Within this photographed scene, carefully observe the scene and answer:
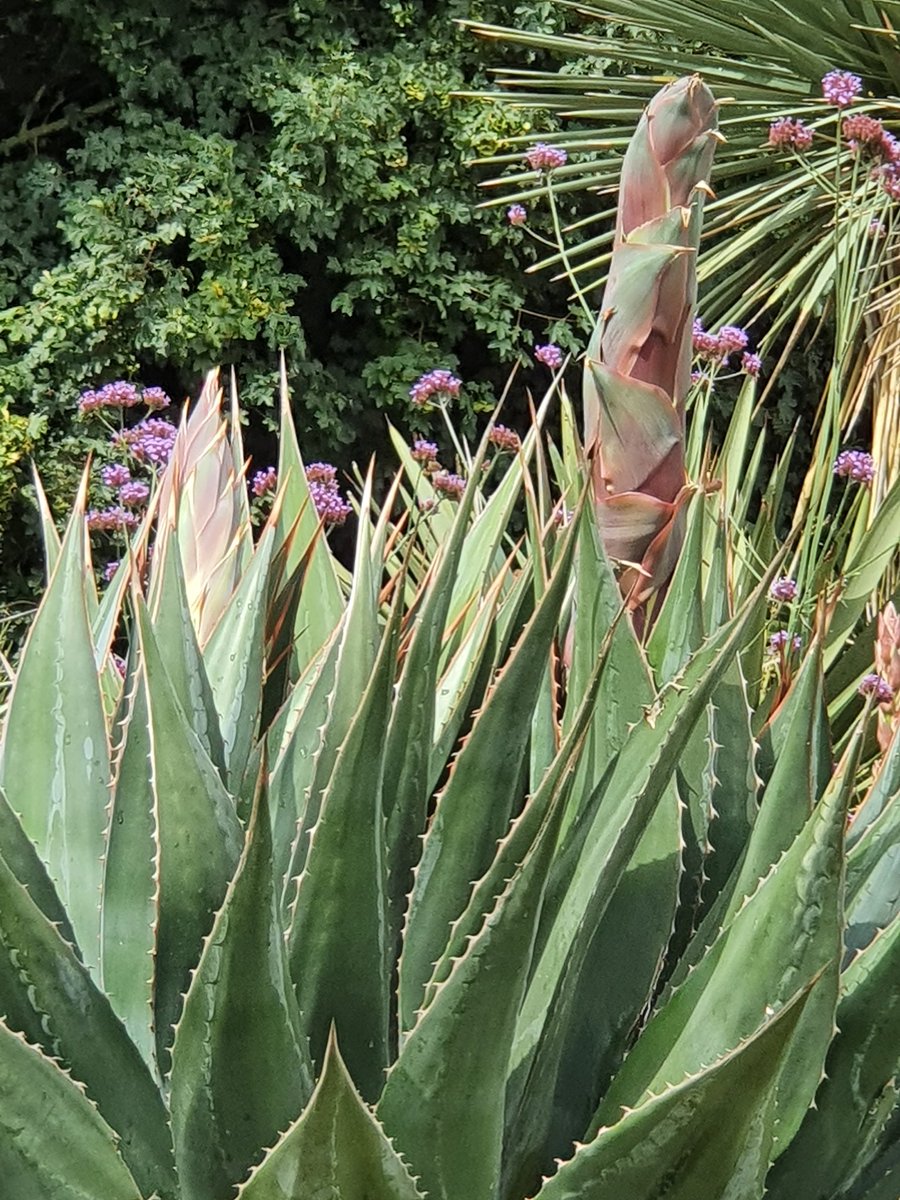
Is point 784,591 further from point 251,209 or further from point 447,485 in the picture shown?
point 251,209

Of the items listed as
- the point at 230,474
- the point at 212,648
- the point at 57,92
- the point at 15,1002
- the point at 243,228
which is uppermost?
the point at 57,92

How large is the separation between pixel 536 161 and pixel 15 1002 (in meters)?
1.87

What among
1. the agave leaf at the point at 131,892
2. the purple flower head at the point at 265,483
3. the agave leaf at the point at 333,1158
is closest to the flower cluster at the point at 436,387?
the purple flower head at the point at 265,483

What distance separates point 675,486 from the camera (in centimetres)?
127

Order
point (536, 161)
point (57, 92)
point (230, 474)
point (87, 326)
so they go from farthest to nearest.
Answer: point (57, 92), point (87, 326), point (536, 161), point (230, 474)

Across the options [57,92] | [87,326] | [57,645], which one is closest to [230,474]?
[57,645]

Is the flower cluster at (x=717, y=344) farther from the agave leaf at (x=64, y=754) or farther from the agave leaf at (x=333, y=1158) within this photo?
the agave leaf at (x=333, y=1158)

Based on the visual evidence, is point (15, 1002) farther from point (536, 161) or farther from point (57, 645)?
point (536, 161)

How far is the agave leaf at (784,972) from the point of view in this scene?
728 mm

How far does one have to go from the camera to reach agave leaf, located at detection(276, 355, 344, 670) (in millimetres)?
1486

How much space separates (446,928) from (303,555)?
28.2 inches

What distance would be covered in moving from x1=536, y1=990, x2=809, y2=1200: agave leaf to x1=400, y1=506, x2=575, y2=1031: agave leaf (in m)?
0.20

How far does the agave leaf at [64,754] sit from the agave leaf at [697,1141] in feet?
1.58

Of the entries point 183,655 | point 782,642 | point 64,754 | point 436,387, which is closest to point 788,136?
point 436,387
